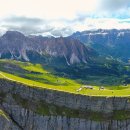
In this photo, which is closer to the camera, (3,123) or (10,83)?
(3,123)

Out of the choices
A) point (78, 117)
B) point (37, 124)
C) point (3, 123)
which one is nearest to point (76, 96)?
point (78, 117)

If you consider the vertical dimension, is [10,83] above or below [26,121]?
above

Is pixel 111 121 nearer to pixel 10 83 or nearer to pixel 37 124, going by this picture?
pixel 37 124

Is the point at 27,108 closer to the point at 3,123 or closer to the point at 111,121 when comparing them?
the point at 3,123

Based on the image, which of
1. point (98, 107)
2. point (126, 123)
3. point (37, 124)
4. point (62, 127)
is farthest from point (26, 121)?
point (126, 123)

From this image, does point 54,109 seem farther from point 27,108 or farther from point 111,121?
point 111,121

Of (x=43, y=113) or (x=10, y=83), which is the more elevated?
(x=10, y=83)
